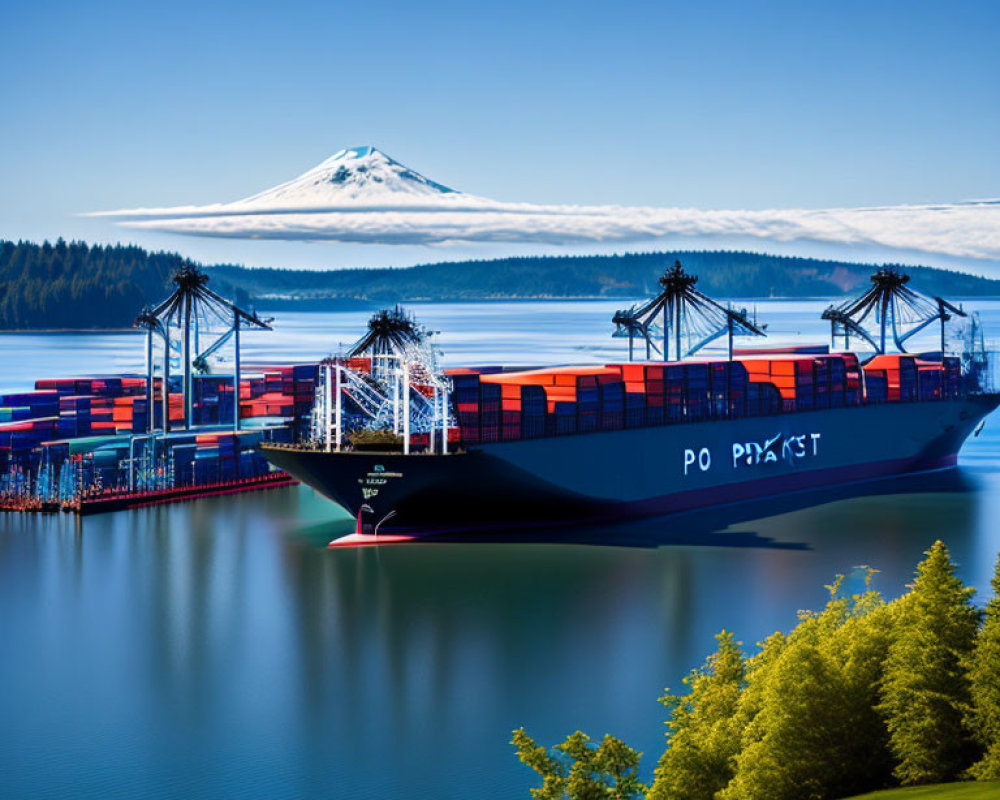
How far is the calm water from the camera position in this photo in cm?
2334

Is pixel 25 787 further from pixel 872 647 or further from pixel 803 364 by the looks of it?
pixel 803 364

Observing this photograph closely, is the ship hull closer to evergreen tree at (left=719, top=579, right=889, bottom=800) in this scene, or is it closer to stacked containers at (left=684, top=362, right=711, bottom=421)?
stacked containers at (left=684, top=362, right=711, bottom=421)

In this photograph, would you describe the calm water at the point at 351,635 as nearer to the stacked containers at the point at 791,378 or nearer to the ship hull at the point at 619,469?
the ship hull at the point at 619,469

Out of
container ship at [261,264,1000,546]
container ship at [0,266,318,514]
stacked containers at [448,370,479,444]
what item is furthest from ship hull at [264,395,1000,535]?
container ship at [0,266,318,514]

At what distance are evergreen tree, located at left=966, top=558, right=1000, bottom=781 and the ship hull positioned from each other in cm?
2416

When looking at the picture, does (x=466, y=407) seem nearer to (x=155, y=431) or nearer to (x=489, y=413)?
(x=489, y=413)

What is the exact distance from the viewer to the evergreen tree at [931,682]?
17375 millimetres

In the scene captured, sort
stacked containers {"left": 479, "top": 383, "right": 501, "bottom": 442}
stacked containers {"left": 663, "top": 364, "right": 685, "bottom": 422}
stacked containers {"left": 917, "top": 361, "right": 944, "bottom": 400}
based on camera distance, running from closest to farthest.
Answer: stacked containers {"left": 479, "top": 383, "right": 501, "bottom": 442}
stacked containers {"left": 663, "top": 364, "right": 685, "bottom": 422}
stacked containers {"left": 917, "top": 361, "right": 944, "bottom": 400}

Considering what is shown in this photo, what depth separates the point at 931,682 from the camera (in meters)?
17.6

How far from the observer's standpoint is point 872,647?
18781 millimetres

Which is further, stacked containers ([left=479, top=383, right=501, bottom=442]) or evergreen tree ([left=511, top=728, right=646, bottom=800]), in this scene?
stacked containers ([left=479, top=383, right=501, bottom=442])

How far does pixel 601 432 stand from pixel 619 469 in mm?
1487

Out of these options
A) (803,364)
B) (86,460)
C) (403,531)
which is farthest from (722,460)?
(86,460)

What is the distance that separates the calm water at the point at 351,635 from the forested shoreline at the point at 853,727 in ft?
14.5
